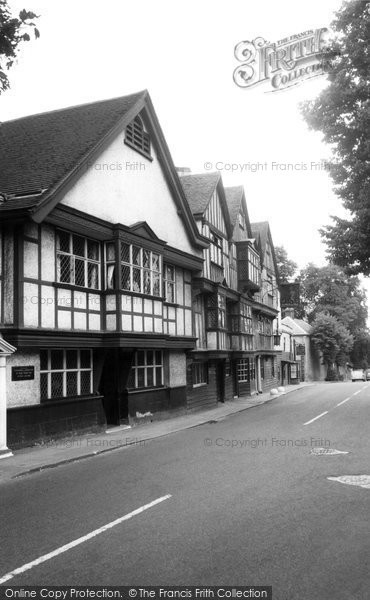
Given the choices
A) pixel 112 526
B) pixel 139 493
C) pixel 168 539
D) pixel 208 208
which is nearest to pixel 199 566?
pixel 168 539

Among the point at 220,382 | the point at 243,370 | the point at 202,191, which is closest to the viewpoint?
the point at 202,191

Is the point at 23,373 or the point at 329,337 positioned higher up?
the point at 329,337

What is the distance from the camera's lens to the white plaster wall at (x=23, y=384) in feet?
44.2

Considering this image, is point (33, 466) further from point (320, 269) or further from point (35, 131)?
point (320, 269)

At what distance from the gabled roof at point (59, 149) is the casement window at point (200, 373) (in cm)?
654

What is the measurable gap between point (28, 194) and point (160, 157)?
8098mm

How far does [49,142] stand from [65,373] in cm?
728

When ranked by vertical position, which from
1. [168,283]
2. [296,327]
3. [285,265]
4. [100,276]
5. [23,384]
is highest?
[285,265]

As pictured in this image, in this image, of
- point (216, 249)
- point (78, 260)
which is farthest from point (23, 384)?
point (216, 249)

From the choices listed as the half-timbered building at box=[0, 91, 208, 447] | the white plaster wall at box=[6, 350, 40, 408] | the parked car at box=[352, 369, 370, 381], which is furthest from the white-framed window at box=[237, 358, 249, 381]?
the parked car at box=[352, 369, 370, 381]

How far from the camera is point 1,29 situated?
735 cm

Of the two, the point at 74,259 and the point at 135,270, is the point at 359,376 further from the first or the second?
the point at 74,259

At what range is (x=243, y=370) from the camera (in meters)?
35.1

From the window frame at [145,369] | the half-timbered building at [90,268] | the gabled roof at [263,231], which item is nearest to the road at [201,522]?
the half-timbered building at [90,268]
